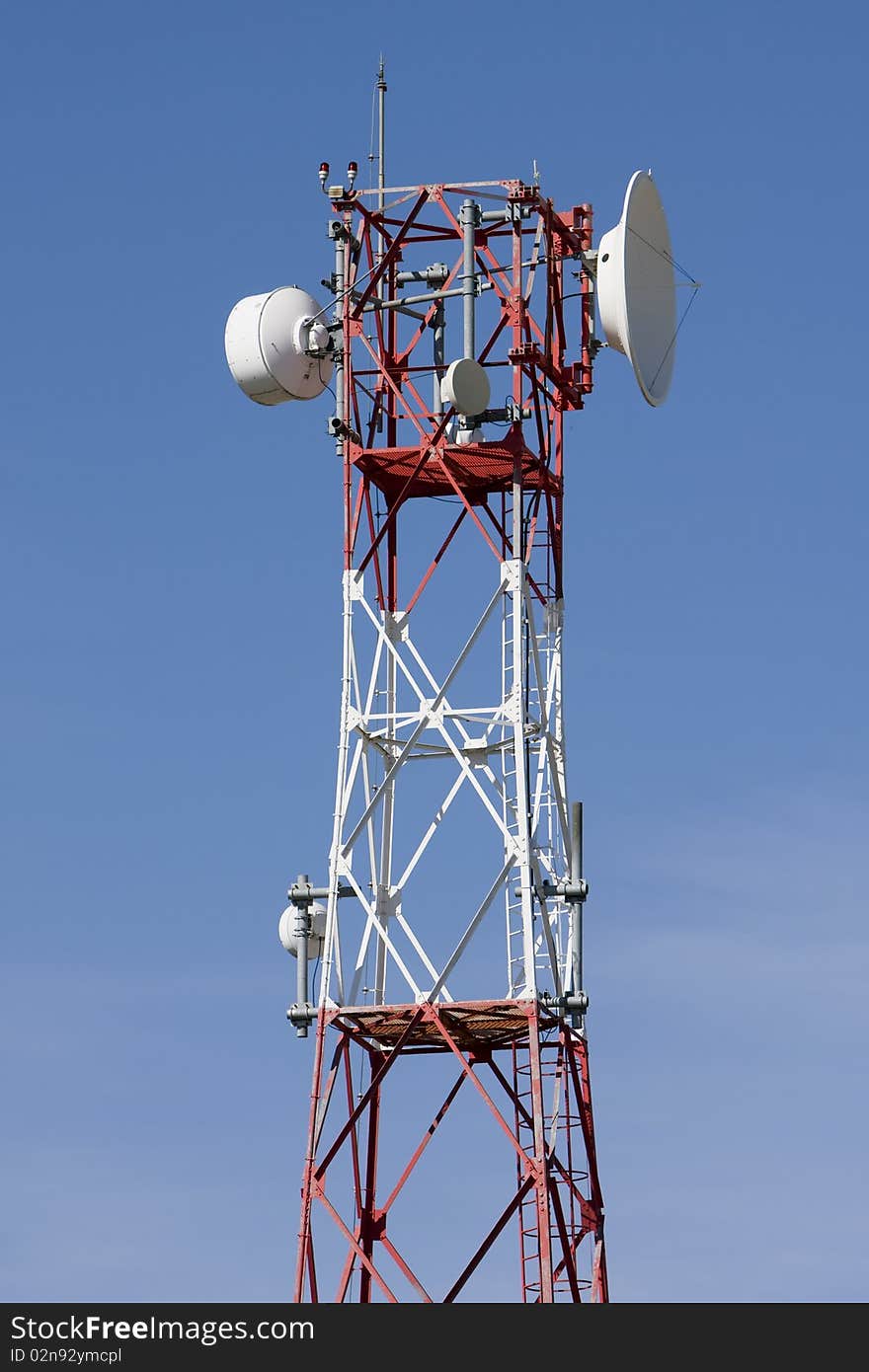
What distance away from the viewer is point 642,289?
74.9 metres

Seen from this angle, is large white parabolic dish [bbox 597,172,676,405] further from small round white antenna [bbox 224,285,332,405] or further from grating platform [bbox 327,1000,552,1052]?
grating platform [bbox 327,1000,552,1052]

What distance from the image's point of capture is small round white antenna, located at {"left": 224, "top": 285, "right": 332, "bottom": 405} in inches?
2948

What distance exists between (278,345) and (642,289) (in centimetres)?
767

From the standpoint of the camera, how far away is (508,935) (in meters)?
71.6

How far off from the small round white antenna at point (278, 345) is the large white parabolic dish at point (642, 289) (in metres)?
6.11

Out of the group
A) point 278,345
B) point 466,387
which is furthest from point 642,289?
point 278,345

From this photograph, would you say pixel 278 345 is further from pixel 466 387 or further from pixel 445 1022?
pixel 445 1022

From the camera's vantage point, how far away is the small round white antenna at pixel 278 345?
74875 millimetres

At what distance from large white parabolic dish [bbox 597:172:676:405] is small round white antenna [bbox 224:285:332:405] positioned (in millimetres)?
6112

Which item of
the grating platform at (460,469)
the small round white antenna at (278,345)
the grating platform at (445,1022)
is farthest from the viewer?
the small round white antenna at (278,345)

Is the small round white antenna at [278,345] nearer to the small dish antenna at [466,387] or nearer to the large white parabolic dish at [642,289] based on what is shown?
the small dish antenna at [466,387]

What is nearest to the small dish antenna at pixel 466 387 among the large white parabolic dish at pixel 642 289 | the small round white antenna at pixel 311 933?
Result: the large white parabolic dish at pixel 642 289
